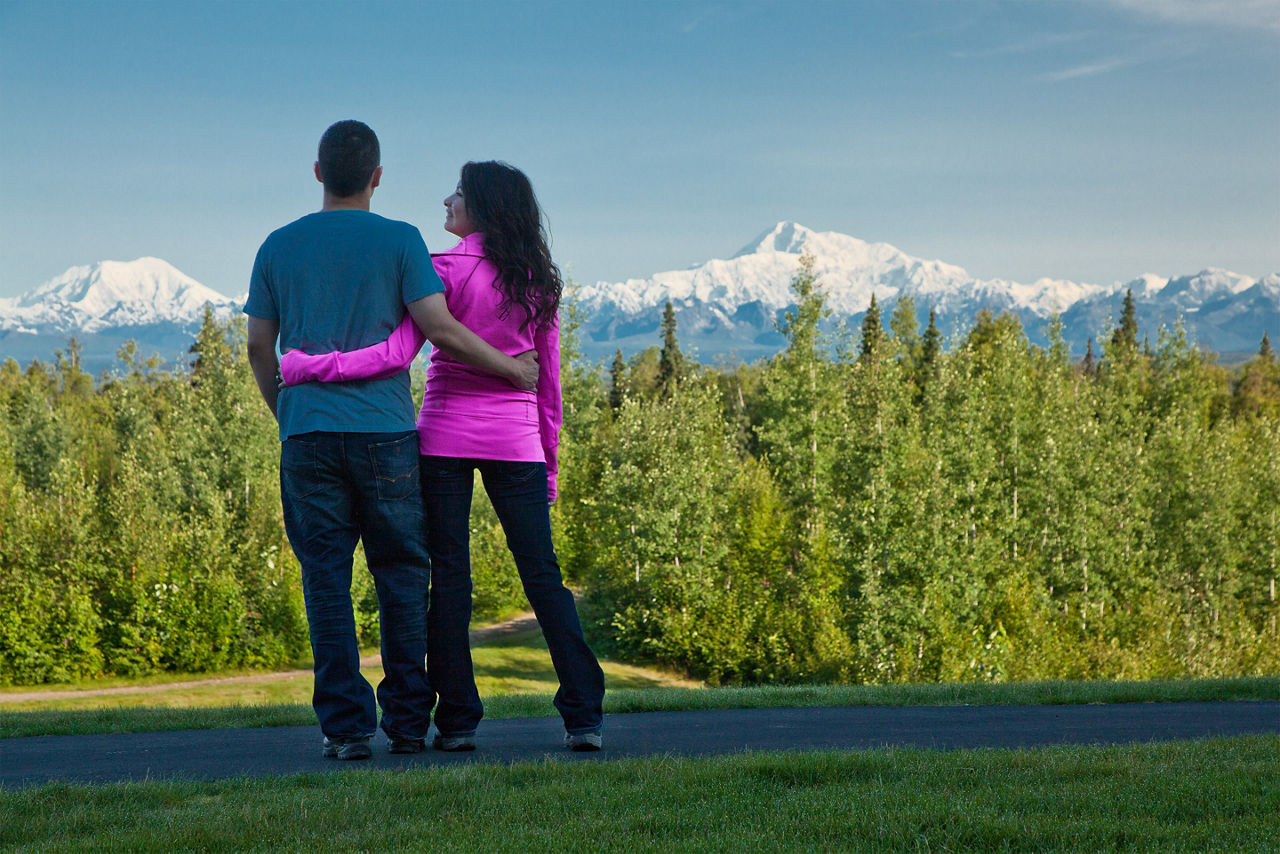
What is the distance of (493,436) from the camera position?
5219mm

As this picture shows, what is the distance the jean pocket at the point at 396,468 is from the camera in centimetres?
494

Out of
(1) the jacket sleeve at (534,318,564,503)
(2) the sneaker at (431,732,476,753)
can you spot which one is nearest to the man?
(1) the jacket sleeve at (534,318,564,503)

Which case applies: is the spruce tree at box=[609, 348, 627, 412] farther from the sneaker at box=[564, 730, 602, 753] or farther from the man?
the man

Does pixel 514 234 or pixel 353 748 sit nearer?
pixel 353 748

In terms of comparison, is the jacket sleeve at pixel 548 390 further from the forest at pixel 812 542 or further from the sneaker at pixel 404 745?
the forest at pixel 812 542

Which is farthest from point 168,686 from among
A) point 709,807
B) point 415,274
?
Result: point 709,807

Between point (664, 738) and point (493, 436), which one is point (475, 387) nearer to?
point (493, 436)

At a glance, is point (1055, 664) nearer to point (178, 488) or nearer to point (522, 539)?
A: point (522, 539)

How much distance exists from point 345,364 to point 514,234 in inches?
41.2

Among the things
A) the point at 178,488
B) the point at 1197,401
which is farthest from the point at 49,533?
the point at 1197,401

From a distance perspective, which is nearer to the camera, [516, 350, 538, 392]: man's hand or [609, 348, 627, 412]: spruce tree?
[516, 350, 538, 392]: man's hand

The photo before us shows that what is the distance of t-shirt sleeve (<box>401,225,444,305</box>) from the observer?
502 centimetres

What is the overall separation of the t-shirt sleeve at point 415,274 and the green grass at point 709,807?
85.2 inches

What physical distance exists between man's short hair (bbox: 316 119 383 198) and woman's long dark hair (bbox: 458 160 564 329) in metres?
0.47
